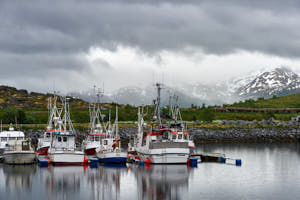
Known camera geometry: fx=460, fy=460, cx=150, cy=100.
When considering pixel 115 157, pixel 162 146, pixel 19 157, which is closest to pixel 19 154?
pixel 19 157

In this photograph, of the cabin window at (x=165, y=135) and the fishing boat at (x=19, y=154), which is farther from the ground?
the cabin window at (x=165, y=135)

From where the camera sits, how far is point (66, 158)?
58969mm

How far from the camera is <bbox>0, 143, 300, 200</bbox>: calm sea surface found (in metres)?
44.0

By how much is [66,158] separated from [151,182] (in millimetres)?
14104

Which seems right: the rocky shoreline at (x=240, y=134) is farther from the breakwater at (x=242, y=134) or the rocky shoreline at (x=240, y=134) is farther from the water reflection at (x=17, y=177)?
the water reflection at (x=17, y=177)

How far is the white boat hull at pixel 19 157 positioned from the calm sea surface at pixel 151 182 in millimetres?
1375

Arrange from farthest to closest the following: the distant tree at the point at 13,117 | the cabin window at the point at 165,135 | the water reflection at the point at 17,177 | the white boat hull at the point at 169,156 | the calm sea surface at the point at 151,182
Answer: the distant tree at the point at 13,117 → the cabin window at the point at 165,135 → the white boat hull at the point at 169,156 → the water reflection at the point at 17,177 → the calm sea surface at the point at 151,182

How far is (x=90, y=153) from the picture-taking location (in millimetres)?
73188

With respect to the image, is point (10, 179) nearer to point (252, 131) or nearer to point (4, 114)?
point (4, 114)

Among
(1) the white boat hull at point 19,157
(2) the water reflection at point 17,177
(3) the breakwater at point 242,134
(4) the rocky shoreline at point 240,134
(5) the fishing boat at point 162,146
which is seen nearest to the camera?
(2) the water reflection at point 17,177

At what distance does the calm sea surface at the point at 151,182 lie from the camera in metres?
44.0

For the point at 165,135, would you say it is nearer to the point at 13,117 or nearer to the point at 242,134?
the point at 13,117

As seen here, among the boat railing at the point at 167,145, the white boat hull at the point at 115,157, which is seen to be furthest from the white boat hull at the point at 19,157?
the boat railing at the point at 167,145

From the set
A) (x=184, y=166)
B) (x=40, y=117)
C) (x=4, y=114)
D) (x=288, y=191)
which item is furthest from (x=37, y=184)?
(x=40, y=117)
